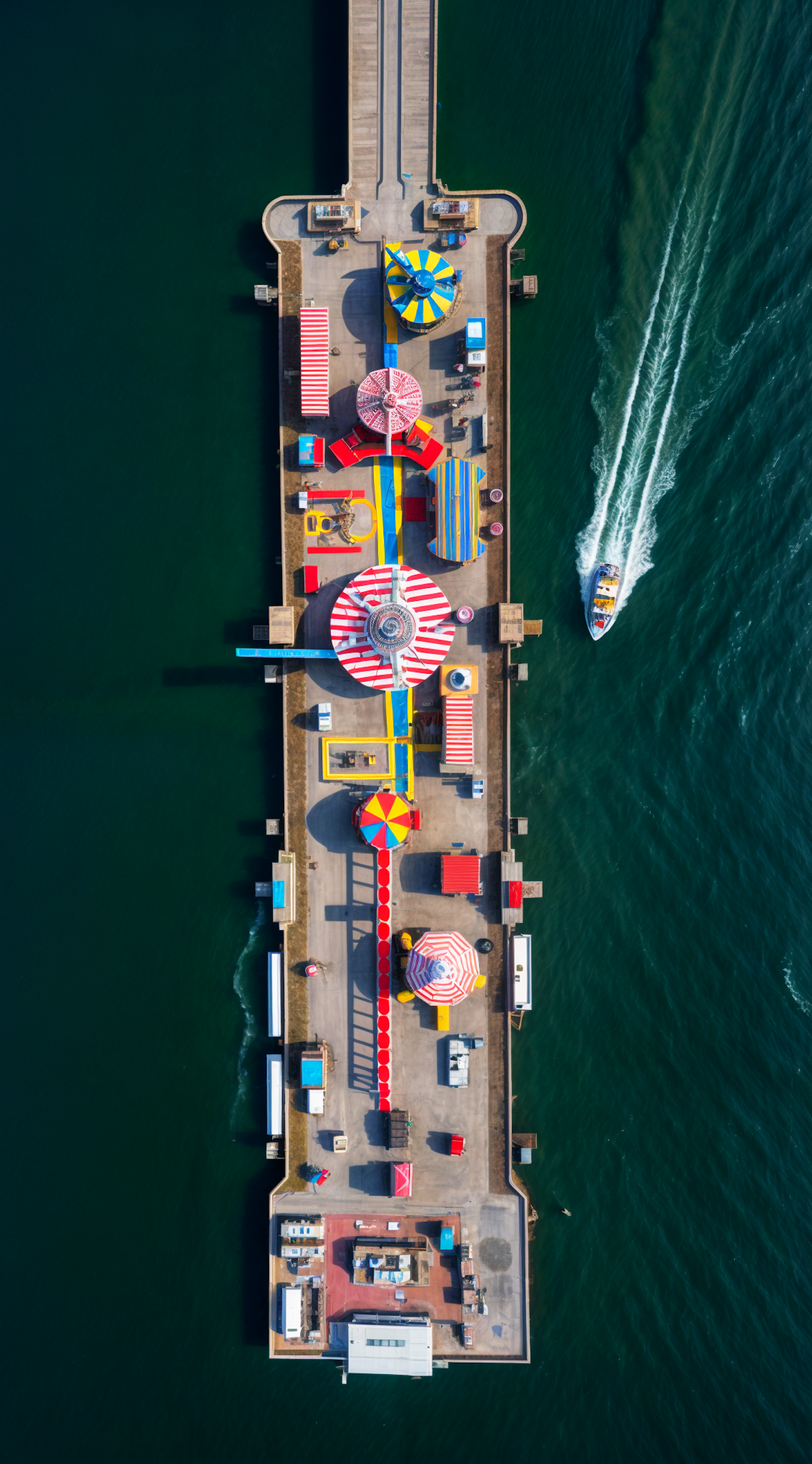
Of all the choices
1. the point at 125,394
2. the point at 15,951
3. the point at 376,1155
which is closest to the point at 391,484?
the point at 125,394

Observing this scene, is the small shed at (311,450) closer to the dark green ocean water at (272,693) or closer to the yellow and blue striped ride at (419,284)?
the dark green ocean water at (272,693)

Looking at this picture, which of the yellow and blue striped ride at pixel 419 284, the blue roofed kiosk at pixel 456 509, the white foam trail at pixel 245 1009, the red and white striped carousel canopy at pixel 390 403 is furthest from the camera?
the white foam trail at pixel 245 1009

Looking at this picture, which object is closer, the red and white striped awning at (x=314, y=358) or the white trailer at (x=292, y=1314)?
the white trailer at (x=292, y=1314)

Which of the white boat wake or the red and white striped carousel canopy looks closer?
the red and white striped carousel canopy

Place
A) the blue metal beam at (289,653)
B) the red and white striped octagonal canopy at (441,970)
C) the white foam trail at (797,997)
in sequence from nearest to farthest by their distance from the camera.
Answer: the red and white striped octagonal canopy at (441,970) < the blue metal beam at (289,653) < the white foam trail at (797,997)

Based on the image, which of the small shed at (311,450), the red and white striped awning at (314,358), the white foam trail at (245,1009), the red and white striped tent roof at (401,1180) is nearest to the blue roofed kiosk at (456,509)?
the small shed at (311,450)

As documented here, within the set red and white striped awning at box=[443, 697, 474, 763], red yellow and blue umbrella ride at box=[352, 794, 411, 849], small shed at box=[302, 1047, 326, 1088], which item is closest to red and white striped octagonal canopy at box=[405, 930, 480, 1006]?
red yellow and blue umbrella ride at box=[352, 794, 411, 849]

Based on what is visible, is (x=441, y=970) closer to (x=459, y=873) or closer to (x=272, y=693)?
(x=459, y=873)

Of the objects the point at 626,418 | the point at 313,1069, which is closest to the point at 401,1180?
the point at 313,1069

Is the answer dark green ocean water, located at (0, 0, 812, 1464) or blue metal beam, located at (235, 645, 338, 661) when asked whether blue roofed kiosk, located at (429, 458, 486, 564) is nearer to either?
dark green ocean water, located at (0, 0, 812, 1464)
